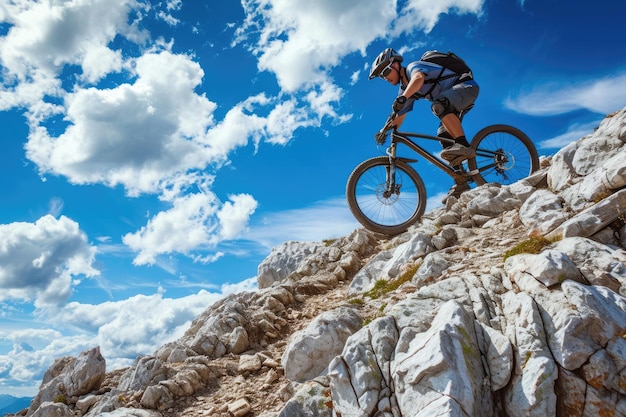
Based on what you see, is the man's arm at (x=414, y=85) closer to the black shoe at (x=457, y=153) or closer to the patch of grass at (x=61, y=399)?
the black shoe at (x=457, y=153)

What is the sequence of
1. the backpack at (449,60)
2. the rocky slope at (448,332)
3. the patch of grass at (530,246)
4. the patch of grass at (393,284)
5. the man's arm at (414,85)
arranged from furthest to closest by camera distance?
1. the backpack at (449,60)
2. the man's arm at (414,85)
3. the patch of grass at (393,284)
4. the patch of grass at (530,246)
5. the rocky slope at (448,332)

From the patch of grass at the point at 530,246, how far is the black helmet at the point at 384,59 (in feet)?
28.2

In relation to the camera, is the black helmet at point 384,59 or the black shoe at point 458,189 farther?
the black shoe at point 458,189

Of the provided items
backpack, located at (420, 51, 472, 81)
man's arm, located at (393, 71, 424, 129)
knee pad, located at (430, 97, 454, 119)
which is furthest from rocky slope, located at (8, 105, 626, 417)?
backpack, located at (420, 51, 472, 81)

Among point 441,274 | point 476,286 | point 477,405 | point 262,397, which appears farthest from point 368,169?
point 477,405

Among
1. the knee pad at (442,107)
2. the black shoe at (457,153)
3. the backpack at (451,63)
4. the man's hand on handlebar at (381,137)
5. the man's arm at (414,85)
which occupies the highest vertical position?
the backpack at (451,63)

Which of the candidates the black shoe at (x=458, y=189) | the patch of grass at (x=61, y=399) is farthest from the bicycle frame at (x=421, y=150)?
the patch of grass at (x=61, y=399)

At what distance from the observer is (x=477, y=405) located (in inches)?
227

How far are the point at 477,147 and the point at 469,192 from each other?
215cm

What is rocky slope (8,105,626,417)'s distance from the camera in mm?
5957

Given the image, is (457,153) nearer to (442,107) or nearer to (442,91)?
(442,107)

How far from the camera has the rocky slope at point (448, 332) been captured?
235 inches

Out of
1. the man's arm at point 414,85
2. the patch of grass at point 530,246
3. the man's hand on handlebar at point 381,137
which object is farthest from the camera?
the man's hand on handlebar at point 381,137

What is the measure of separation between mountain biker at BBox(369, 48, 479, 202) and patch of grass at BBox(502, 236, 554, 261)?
616 centimetres
